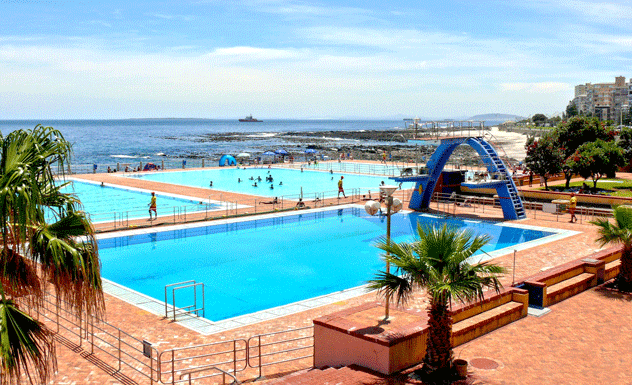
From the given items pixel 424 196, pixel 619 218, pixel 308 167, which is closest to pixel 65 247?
pixel 619 218

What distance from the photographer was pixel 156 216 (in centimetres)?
2611

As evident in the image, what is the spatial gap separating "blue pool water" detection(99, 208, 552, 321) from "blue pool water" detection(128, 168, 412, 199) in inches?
362

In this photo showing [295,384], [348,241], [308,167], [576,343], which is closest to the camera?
[295,384]

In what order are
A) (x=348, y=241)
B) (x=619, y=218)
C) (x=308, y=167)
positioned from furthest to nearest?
(x=308, y=167) < (x=348, y=241) < (x=619, y=218)

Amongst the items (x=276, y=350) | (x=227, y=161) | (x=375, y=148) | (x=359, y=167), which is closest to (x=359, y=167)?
(x=359, y=167)

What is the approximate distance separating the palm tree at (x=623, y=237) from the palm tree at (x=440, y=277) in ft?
22.9

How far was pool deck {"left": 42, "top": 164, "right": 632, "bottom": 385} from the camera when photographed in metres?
9.29

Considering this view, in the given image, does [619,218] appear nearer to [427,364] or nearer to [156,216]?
[427,364]

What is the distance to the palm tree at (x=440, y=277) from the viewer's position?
324 inches

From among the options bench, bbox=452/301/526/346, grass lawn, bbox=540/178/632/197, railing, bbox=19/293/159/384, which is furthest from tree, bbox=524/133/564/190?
railing, bbox=19/293/159/384

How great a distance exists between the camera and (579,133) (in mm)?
34812

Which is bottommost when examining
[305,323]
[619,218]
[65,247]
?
[305,323]

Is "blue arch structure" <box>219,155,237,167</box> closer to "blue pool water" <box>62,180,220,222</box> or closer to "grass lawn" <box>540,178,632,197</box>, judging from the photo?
"blue pool water" <box>62,180,220,222</box>

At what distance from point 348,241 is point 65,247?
61.6 feet
